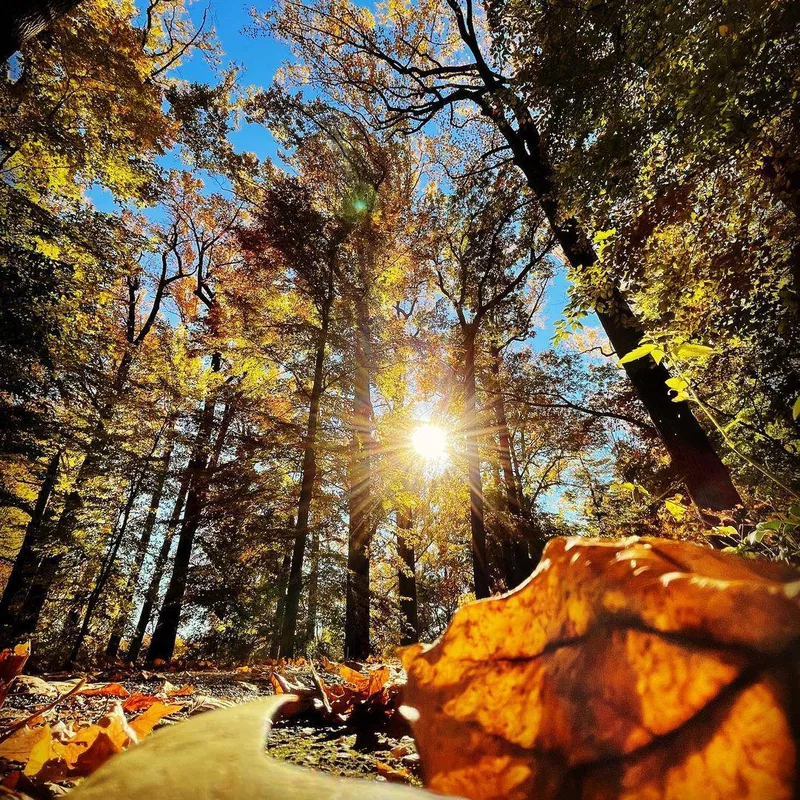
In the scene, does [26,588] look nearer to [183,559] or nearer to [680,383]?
[183,559]

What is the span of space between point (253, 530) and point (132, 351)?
666cm

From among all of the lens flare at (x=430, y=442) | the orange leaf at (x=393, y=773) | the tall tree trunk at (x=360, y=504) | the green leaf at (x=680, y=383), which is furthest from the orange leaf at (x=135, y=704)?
the lens flare at (x=430, y=442)

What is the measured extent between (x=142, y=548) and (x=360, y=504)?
18.8 feet

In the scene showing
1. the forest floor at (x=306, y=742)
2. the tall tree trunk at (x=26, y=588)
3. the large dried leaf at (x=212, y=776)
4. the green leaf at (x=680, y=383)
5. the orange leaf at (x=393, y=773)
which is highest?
the tall tree trunk at (x=26, y=588)

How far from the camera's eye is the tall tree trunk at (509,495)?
1340cm

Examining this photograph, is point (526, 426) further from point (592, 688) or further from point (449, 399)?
point (592, 688)

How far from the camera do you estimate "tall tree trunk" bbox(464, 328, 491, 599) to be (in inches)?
369

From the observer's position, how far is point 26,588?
8.73 m

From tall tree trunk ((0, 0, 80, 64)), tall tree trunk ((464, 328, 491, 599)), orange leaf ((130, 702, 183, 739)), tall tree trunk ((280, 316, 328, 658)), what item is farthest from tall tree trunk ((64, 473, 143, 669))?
orange leaf ((130, 702, 183, 739))

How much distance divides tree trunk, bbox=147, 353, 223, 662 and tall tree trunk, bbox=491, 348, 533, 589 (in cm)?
882

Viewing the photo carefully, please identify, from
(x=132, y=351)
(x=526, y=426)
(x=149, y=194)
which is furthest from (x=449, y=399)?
(x=149, y=194)

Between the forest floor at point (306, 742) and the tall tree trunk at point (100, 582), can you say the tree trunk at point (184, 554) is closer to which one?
the tall tree trunk at point (100, 582)

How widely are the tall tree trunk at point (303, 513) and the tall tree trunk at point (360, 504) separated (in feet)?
3.08

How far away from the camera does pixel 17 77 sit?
7.21m
